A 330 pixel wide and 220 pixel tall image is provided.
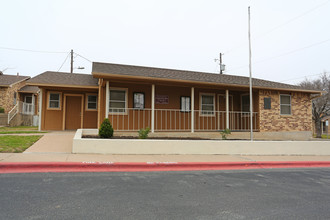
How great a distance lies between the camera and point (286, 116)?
1358 centimetres

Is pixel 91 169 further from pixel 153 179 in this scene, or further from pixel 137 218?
pixel 137 218

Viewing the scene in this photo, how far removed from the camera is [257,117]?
1309 cm

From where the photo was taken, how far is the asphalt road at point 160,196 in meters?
3.45

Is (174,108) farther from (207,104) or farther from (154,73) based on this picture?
(154,73)

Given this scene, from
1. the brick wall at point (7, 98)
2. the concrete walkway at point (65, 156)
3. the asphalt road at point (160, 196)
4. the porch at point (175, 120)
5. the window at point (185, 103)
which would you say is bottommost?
the asphalt road at point (160, 196)

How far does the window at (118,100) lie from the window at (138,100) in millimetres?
507

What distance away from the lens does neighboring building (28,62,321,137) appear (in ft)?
38.5

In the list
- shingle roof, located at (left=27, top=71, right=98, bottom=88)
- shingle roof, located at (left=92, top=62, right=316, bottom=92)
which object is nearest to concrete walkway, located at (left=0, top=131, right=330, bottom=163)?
shingle roof, located at (left=92, top=62, right=316, bottom=92)

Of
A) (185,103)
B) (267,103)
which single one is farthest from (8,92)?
(267,103)

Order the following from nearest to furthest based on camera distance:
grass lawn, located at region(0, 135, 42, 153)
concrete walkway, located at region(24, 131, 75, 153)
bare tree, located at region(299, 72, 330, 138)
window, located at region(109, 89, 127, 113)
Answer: grass lawn, located at region(0, 135, 42, 153)
concrete walkway, located at region(24, 131, 75, 153)
window, located at region(109, 89, 127, 113)
bare tree, located at region(299, 72, 330, 138)

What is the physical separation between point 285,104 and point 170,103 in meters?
6.85

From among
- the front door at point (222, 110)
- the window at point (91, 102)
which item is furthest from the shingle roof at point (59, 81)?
the front door at point (222, 110)

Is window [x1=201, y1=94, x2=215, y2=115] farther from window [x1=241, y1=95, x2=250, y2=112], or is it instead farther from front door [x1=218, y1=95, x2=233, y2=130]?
window [x1=241, y1=95, x2=250, y2=112]

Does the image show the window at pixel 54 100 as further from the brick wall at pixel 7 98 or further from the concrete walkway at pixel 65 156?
the brick wall at pixel 7 98
